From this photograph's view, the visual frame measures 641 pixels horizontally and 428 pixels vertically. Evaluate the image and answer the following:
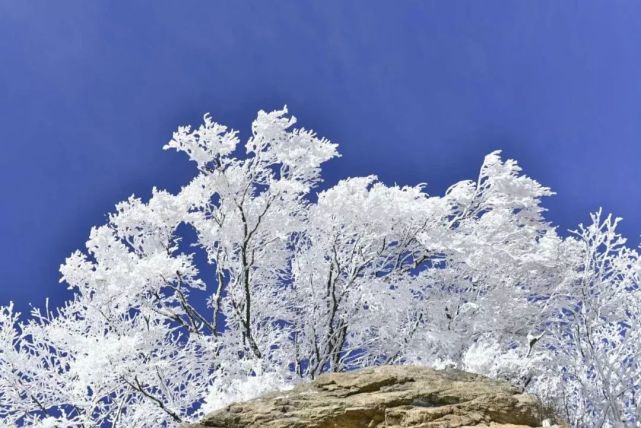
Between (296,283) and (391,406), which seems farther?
(296,283)

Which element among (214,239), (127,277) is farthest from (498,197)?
(127,277)

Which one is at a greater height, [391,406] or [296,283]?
[296,283]

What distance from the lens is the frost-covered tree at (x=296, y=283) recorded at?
42.7ft

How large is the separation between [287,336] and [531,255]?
18.4ft

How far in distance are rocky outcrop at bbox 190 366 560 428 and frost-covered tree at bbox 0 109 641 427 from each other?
245 inches

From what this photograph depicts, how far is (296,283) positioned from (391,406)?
9174 mm

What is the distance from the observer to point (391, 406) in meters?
6.01

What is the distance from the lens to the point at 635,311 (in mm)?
10820

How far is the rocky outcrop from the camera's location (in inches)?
231

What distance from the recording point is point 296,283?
1510cm

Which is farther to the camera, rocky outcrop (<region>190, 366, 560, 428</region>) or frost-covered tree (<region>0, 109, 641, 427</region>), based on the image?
frost-covered tree (<region>0, 109, 641, 427</region>)

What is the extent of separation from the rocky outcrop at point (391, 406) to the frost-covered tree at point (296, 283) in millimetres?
6225

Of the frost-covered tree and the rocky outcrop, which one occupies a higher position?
the frost-covered tree

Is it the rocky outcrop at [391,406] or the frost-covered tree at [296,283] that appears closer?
the rocky outcrop at [391,406]
